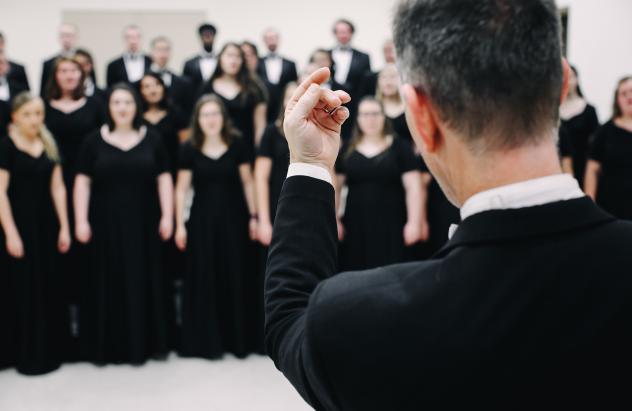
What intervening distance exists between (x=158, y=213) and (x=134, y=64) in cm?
241

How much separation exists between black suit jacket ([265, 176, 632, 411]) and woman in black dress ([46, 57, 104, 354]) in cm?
367

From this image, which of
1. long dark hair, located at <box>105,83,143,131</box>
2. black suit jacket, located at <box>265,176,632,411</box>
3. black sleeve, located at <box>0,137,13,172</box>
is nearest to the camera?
black suit jacket, located at <box>265,176,632,411</box>

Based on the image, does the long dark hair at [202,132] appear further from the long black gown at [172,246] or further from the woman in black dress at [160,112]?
the woman in black dress at [160,112]

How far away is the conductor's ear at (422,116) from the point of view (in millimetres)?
739

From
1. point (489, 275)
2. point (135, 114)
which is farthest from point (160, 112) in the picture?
point (489, 275)

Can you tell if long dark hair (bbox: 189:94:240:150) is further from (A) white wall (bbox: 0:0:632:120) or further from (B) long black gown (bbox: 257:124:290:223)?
(A) white wall (bbox: 0:0:632:120)

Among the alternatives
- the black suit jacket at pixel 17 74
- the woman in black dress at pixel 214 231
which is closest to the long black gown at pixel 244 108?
the woman in black dress at pixel 214 231

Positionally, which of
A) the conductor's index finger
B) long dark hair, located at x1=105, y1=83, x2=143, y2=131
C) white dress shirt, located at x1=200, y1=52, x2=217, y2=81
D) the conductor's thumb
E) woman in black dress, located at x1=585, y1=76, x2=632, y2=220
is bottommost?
woman in black dress, located at x1=585, y1=76, x2=632, y2=220

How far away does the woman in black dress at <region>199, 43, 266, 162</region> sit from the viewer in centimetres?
463

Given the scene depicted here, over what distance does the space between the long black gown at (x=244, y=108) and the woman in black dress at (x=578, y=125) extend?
7.46ft

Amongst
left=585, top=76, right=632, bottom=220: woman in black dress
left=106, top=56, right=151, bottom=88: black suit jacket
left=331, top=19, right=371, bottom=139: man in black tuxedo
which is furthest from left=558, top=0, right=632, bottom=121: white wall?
left=106, top=56, right=151, bottom=88: black suit jacket

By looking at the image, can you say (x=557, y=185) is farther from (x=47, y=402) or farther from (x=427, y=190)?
(x=427, y=190)

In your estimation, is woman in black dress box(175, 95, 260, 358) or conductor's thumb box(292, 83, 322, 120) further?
woman in black dress box(175, 95, 260, 358)

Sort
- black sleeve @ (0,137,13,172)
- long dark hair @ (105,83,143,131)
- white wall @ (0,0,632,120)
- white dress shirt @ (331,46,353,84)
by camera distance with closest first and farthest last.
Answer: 1. black sleeve @ (0,137,13,172)
2. long dark hair @ (105,83,143,131)
3. white dress shirt @ (331,46,353,84)
4. white wall @ (0,0,632,120)
